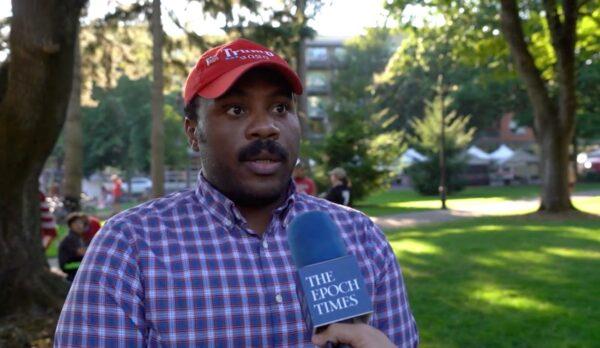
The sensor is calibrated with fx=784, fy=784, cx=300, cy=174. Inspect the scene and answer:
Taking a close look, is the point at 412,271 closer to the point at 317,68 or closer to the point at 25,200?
the point at 25,200

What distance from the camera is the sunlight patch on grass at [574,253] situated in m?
12.7

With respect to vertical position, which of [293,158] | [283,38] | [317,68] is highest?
[317,68]

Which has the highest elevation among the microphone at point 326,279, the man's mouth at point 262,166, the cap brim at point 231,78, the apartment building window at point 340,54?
the apartment building window at point 340,54

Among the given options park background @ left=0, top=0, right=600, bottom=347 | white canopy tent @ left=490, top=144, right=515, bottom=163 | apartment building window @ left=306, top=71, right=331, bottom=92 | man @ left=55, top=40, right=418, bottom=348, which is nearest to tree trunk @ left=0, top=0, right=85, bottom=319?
park background @ left=0, top=0, right=600, bottom=347

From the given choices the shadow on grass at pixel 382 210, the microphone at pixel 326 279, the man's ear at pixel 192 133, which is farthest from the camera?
the shadow on grass at pixel 382 210

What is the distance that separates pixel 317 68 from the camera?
79.4 metres

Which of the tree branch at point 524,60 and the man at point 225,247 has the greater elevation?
the tree branch at point 524,60

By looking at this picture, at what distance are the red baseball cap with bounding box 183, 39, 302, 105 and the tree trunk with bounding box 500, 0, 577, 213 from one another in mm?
19805

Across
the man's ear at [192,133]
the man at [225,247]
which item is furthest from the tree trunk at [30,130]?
the man at [225,247]

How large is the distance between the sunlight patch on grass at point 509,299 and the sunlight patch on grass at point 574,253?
326 centimetres

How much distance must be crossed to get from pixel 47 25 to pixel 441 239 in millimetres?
10770

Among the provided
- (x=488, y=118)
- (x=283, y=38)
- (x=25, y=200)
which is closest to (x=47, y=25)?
(x=25, y=200)

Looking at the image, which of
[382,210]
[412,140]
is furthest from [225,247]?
[412,140]

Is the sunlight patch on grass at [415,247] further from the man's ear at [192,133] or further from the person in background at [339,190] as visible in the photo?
the man's ear at [192,133]
